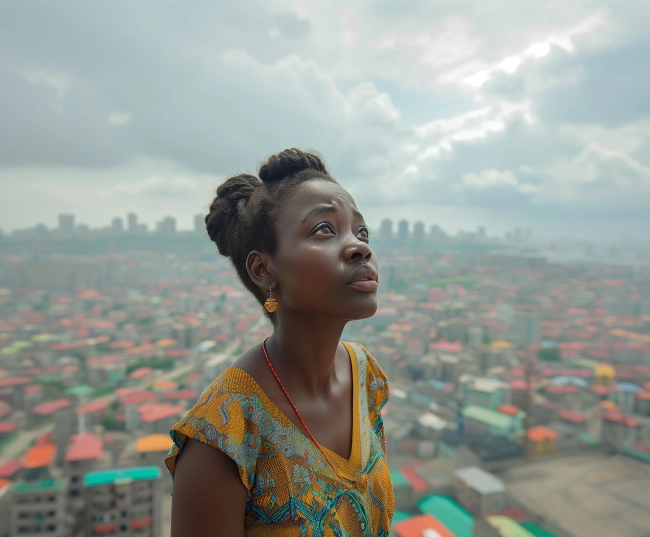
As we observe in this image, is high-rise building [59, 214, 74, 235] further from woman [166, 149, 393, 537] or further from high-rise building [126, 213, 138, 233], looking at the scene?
woman [166, 149, 393, 537]

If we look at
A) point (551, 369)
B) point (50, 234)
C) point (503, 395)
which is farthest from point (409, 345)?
point (50, 234)

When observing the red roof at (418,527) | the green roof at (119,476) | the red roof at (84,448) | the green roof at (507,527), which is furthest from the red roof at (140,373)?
the green roof at (507,527)

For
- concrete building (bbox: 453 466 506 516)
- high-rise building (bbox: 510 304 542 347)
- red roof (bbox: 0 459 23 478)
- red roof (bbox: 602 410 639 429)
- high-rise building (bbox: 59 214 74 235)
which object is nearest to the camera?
red roof (bbox: 0 459 23 478)

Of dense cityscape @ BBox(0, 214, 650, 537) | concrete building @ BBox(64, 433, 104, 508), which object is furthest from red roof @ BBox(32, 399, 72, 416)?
concrete building @ BBox(64, 433, 104, 508)

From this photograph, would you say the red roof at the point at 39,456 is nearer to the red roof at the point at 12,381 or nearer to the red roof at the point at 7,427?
the red roof at the point at 7,427

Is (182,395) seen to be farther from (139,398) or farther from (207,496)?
(207,496)

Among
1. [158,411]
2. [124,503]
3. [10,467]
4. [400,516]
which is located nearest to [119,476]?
[124,503]
